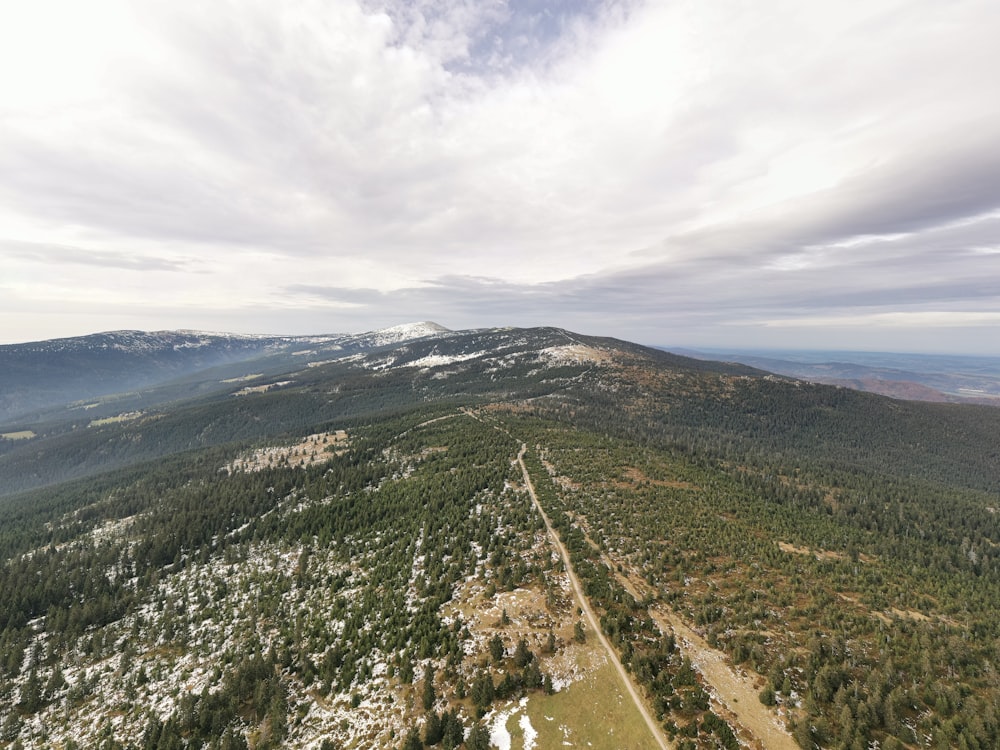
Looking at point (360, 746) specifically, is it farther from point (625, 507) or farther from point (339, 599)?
point (625, 507)

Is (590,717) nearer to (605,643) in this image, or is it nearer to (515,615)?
(605,643)

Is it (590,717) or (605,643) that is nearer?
(590,717)

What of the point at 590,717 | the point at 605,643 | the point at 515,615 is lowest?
the point at 515,615

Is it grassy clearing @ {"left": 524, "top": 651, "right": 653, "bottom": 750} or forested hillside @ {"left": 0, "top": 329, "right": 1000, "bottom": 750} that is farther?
forested hillside @ {"left": 0, "top": 329, "right": 1000, "bottom": 750}

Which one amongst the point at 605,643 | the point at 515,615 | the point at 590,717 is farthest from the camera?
the point at 515,615

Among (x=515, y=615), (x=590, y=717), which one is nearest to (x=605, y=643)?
(x=590, y=717)

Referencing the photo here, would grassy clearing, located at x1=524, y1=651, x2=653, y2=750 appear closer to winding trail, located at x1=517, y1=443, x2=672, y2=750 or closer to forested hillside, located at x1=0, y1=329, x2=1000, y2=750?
forested hillside, located at x1=0, y1=329, x2=1000, y2=750

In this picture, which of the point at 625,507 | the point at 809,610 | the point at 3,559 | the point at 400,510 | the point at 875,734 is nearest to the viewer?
the point at 875,734

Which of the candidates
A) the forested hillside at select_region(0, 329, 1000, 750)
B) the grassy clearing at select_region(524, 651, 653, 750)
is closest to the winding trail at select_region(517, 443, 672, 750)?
the forested hillside at select_region(0, 329, 1000, 750)

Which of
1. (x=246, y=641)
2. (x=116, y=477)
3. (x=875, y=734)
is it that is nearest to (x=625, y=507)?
(x=875, y=734)
